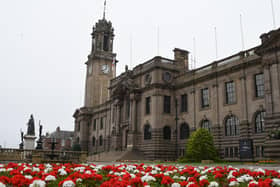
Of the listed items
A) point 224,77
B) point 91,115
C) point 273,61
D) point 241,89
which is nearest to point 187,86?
point 224,77

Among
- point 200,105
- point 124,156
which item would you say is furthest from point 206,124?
point 124,156

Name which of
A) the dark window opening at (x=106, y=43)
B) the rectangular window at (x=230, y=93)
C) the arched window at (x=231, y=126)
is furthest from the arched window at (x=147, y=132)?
the dark window opening at (x=106, y=43)

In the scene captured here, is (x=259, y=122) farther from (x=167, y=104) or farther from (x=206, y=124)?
(x=167, y=104)

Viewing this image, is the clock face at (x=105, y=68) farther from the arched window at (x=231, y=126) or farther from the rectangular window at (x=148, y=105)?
the arched window at (x=231, y=126)

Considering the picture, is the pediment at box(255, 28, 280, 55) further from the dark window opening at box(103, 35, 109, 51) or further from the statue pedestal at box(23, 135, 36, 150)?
the dark window opening at box(103, 35, 109, 51)

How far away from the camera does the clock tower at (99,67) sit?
274 ft

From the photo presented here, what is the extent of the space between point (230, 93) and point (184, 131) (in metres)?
11.1

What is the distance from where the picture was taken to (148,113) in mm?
53094

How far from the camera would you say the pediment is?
33.2m

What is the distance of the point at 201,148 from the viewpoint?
3728cm

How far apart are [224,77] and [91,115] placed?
46378 millimetres

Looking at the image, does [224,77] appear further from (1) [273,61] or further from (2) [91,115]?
(2) [91,115]

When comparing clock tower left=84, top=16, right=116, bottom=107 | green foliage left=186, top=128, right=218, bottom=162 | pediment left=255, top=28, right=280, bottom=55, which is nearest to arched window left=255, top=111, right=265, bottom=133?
green foliage left=186, top=128, right=218, bottom=162

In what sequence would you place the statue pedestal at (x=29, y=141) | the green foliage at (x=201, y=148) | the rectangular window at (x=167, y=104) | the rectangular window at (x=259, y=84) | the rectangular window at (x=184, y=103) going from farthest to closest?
the rectangular window at (x=167, y=104), the rectangular window at (x=184, y=103), the statue pedestal at (x=29, y=141), the rectangular window at (x=259, y=84), the green foliage at (x=201, y=148)
